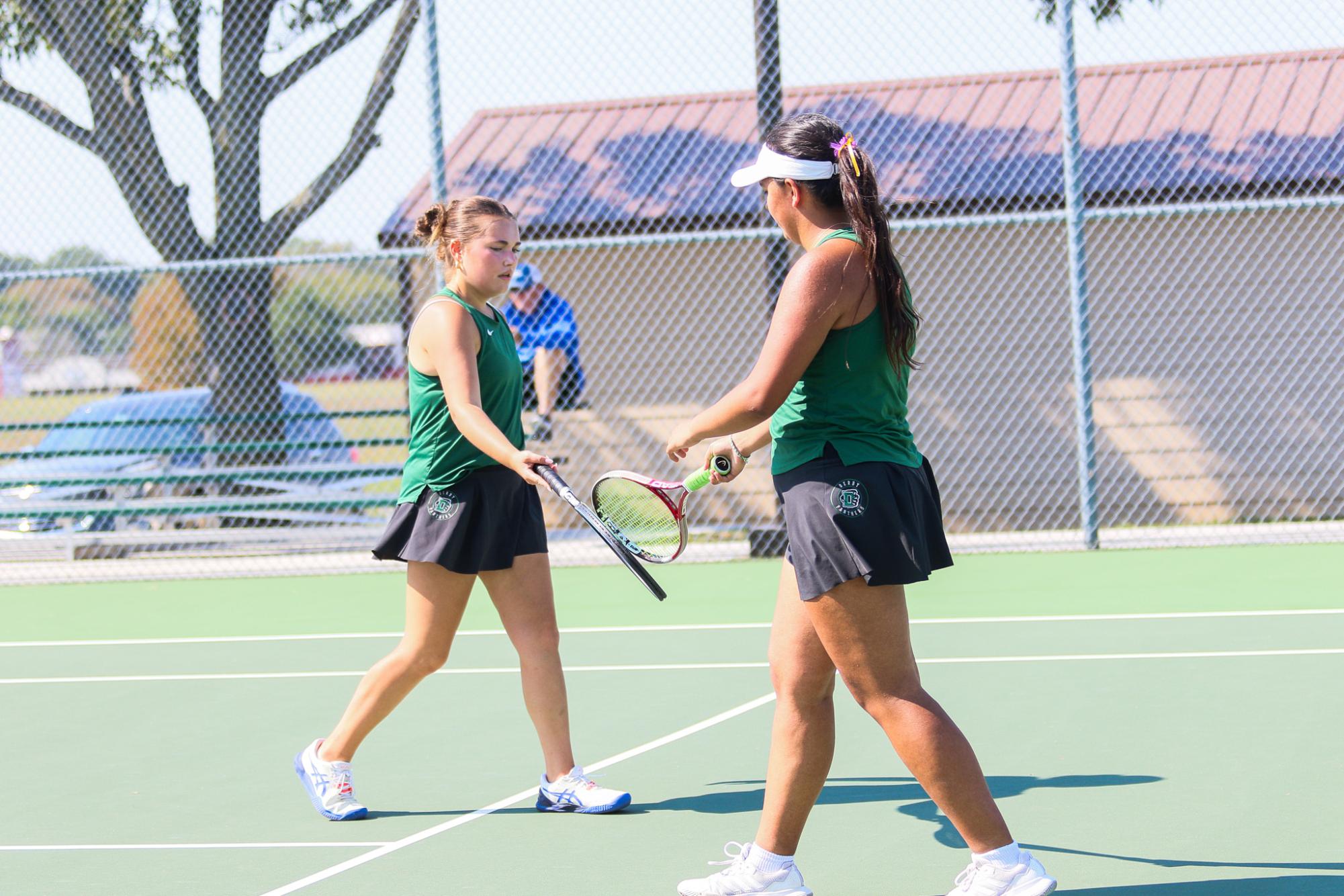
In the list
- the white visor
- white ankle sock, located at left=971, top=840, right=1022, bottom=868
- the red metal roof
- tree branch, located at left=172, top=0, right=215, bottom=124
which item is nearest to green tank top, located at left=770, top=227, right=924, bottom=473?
the white visor

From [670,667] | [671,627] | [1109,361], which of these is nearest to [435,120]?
[671,627]

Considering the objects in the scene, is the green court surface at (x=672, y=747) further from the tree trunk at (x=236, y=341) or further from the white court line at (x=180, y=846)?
the tree trunk at (x=236, y=341)

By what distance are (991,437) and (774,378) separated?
10577 mm

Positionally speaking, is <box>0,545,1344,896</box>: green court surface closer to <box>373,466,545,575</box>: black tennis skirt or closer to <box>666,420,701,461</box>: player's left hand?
<box>373,466,545,575</box>: black tennis skirt

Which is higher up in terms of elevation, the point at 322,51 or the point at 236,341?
the point at 322,51

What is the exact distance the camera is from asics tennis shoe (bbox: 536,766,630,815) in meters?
5.06

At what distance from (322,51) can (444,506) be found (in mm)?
9805

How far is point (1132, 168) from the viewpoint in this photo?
14.0m

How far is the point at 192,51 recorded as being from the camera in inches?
576

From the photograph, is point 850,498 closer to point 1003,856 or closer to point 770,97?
point 1003,856

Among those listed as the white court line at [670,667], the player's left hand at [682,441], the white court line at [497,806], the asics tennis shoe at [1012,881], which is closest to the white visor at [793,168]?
the player's left hand at [682,441]

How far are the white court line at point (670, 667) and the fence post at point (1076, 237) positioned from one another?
3.57 metres

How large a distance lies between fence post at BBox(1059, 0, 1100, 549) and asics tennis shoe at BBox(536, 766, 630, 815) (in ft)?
21.3

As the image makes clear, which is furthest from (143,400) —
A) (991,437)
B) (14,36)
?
(991,437)
